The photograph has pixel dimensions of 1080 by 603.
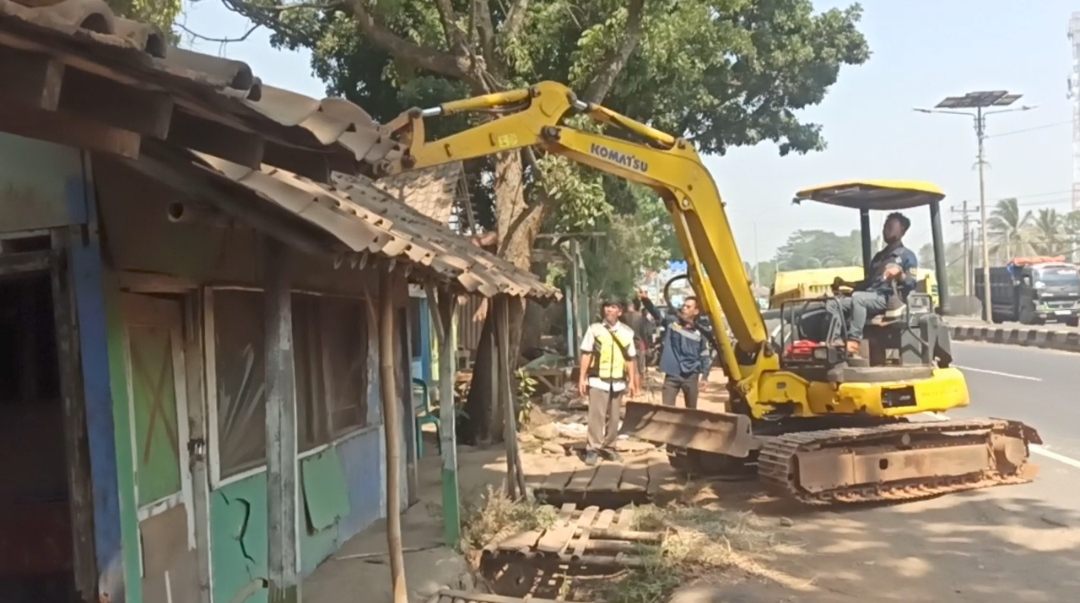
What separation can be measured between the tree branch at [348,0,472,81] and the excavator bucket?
496 centimetres

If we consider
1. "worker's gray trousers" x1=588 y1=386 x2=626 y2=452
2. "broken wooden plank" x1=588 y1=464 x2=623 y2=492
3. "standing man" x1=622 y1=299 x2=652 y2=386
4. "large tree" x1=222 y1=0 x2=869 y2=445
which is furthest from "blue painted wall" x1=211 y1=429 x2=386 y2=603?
"standing man" x1=622 y1=299 x2=652 y2=386

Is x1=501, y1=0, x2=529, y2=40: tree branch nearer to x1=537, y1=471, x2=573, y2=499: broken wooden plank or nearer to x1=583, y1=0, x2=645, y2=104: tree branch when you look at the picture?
x1=583, y1=0, x2=645, y2=104: tree branch

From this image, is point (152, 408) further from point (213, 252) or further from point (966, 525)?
point (966, 525)

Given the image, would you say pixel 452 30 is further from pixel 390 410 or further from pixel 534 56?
pixel 390 410

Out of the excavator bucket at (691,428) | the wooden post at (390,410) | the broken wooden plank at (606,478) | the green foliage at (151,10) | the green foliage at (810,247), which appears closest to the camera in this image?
the wooden post at (390,410)

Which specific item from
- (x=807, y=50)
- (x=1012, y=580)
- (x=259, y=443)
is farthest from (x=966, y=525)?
(x=807, y=50)

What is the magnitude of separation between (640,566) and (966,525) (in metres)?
3.17

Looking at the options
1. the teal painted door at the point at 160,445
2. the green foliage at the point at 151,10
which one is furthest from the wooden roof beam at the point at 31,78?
the green foliage at the point at 151,10

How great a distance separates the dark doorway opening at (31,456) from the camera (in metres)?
5.52

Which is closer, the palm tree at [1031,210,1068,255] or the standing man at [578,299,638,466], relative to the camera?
the standing man at [578,299,638,466]

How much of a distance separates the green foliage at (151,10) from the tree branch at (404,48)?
2.61 meters

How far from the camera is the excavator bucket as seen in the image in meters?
9.27

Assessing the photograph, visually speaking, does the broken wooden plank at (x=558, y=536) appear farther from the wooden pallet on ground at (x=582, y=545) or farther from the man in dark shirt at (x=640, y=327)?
the man in dark shirt at (x=640, y=327)

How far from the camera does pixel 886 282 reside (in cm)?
980
